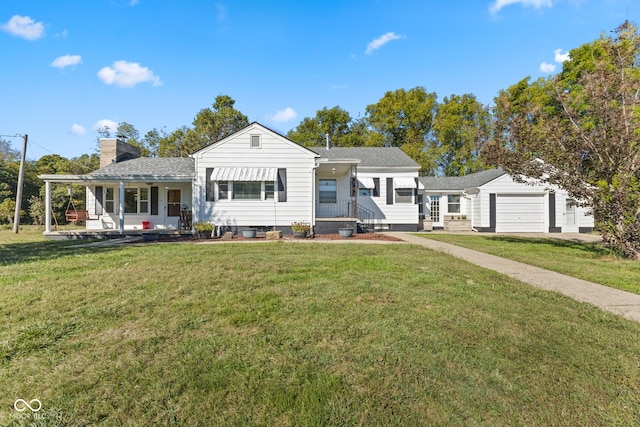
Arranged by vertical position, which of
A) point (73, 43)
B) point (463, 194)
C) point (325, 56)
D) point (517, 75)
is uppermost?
point (517, 75)

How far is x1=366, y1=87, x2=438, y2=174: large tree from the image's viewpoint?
2955cm

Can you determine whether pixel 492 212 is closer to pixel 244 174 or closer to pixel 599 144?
pixel 599 144

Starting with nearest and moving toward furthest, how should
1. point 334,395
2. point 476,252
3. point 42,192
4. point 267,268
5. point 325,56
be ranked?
point 334,395, point 267,268, point 476,252, point 325,56, point 42,192

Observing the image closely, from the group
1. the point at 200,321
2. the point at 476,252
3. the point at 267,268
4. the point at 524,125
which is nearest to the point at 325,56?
the point at 524,125

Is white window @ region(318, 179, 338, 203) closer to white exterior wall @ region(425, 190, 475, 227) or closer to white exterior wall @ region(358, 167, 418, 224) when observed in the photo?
white exterior wall @ region(358, 167, 418, 224)

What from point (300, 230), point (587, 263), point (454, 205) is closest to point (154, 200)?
point (300, 230)

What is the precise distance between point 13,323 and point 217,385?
2728 millimetres

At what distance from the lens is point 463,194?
19578mm

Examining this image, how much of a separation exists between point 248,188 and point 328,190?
4.71 meters

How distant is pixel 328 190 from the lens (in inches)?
644

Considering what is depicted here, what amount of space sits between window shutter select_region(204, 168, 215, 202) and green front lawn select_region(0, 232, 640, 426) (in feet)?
28.1

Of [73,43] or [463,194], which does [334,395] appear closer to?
[73,43]

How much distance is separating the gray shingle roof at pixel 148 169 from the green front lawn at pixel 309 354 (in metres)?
9.34

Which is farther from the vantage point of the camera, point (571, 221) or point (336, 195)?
point (571, 221)
